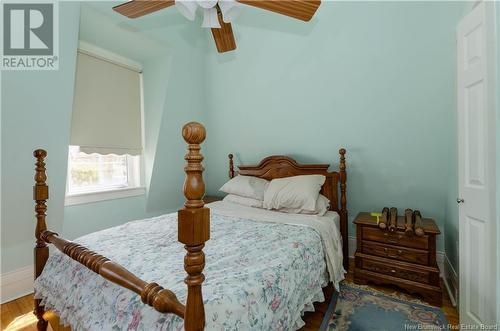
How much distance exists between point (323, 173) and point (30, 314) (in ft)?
9.69

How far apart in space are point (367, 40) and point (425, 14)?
50 centimetres

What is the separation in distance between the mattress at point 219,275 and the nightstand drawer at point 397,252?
1.04 ft

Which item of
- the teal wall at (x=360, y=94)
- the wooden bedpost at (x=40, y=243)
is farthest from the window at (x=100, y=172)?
the teal wall at (x=360, y=94)

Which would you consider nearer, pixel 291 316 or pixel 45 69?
pixel 291 316

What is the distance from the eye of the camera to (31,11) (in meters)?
1.98

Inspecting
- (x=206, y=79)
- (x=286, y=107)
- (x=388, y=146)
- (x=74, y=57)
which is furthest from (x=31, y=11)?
(x=388, y=146)

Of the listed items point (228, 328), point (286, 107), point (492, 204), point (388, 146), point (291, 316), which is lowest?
point (291, 316)

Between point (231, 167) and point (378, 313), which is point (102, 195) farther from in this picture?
point (378, 313)

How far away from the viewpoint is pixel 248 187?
295 cm

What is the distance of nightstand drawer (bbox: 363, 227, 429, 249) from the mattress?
0.33 metres

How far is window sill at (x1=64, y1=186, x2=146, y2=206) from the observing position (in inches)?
104

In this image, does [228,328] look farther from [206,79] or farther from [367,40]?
[206,79]

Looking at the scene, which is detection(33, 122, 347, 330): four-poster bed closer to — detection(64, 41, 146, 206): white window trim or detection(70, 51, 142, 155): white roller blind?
detection(64, 41, 146, 206): white window trim

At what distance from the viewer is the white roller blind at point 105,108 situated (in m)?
2.64
